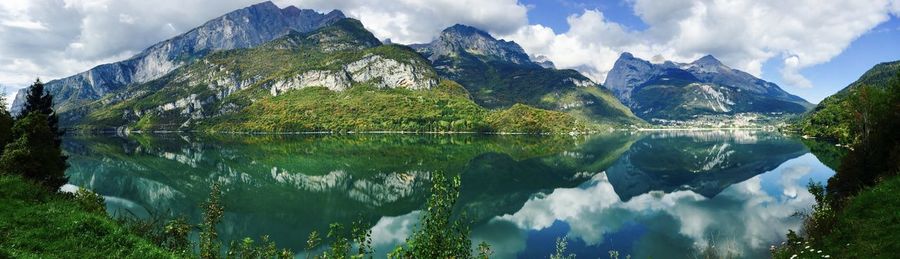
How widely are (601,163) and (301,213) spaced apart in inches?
3152

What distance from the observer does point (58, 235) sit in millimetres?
15375

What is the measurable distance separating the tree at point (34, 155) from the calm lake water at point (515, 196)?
790 cm

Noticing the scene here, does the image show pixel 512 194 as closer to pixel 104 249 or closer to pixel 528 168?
pixel 528 168

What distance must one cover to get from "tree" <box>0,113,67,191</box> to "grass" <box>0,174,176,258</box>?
452 inches

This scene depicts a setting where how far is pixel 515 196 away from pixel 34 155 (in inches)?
1892

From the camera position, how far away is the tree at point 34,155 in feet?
93.5

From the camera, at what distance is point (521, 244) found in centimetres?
3759

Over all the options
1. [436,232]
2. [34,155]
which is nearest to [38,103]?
[34,155]

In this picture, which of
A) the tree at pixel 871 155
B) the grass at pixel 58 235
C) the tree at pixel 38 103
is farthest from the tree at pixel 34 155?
the tree at pixel 871 155

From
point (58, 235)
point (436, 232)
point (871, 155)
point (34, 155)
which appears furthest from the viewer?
point (871, 155)

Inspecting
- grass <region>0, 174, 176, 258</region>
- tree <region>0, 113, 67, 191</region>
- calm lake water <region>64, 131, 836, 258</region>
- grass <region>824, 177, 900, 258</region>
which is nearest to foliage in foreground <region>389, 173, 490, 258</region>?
calm lake water <region>64, 131, 836, 258</region>

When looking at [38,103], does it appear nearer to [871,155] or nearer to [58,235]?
[58,235]

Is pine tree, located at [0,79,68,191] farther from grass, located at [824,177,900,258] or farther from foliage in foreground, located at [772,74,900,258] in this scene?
foliage in foreground, located at [772,74,900,258]

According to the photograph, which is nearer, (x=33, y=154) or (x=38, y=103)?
(x=33, y=154)
